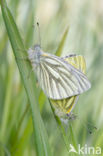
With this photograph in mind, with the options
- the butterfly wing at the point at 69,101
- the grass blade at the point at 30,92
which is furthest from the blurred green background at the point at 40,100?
the grass blade at the point at 30,92

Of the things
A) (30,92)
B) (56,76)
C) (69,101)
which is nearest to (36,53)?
(56,76)

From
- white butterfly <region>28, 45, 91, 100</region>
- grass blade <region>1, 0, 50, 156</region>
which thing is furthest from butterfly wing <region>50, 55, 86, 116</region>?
grass blade <region>1, 0, 50, 156</region>

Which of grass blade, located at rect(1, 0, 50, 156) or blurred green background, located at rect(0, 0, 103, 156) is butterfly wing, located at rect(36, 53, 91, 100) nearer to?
blurred green background, located at rect(0, 0, 103, 156)

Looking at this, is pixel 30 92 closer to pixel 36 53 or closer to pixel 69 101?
pixel 69 101

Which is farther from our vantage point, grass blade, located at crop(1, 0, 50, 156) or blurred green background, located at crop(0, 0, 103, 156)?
blurred green background, located at crop(0, 0, 103, 156)

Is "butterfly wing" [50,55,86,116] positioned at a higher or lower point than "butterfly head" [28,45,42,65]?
lower

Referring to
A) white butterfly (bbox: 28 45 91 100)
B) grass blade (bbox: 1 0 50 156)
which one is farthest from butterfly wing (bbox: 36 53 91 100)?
grass blade (bbox: 1 0 50 156)

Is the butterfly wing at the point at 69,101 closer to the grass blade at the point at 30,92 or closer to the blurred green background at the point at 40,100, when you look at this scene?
the blurred green background at the point at 40,100

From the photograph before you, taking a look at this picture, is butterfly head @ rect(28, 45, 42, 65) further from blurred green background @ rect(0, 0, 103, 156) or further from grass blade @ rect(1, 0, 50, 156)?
grass blade @ rect(1, 0, 50, 156)

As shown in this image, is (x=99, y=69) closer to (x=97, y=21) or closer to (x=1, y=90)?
(x=97, y=21)
